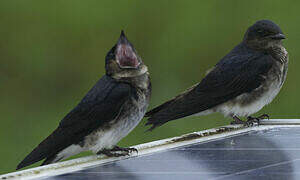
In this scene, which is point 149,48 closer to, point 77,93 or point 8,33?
point 77,93

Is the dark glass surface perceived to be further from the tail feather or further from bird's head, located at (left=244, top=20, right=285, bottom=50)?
bird's head, located at (left=244, top=20, right=285, bottom=50)

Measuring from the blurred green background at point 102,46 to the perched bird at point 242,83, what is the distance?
78.8 inches

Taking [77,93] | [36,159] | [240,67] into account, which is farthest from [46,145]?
[77,93]

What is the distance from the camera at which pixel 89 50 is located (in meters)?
9.02

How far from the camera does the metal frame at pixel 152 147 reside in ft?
11.9

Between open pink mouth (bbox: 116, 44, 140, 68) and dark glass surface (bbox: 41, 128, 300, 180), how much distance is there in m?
0.76

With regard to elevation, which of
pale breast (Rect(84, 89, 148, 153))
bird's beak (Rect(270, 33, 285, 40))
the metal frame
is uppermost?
bird's beak (Rect(270, 33, 285, 40))

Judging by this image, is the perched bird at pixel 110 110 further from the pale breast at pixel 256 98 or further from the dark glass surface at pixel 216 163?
the pale breast at pixel 256 98

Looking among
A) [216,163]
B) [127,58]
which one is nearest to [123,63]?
[127,58]

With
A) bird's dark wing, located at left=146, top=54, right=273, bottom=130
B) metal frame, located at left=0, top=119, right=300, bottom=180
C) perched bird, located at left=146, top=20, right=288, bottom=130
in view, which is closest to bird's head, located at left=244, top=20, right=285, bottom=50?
perched bird, located at left=146, top=20, right=288, bottom=130

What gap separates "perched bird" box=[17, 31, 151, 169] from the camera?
492 centimetres

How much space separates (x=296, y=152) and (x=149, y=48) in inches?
205

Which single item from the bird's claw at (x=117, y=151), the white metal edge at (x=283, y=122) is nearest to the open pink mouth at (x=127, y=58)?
the bird's claw at (x=117, y=151)

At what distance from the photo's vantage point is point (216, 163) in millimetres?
3699
